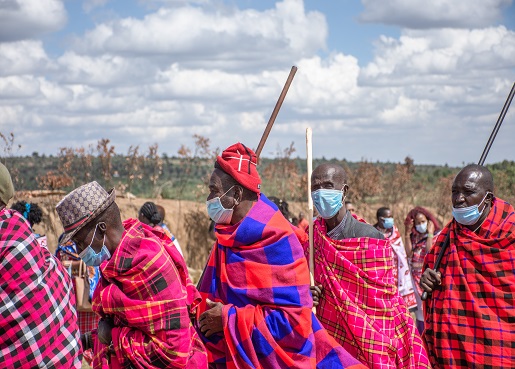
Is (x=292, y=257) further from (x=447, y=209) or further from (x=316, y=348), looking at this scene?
(x=447, y=209)

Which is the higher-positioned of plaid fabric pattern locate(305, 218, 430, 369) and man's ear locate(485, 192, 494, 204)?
man's ear locate(485, 192, 494, 204)

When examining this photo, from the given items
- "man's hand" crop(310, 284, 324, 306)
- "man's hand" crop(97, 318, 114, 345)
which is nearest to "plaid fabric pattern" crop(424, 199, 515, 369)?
"man's hand" crop(310, 284, 324, 306)

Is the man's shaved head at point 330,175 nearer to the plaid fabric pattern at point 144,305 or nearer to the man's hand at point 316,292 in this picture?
the man's hand at point 316,292

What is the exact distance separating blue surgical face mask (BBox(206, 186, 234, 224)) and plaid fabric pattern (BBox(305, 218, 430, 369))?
154cm

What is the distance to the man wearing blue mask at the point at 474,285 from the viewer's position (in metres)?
6.05

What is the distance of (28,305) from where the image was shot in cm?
459

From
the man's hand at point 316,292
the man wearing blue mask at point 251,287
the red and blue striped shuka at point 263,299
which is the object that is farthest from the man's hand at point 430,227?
the red and blue striped shuka at point 263,299

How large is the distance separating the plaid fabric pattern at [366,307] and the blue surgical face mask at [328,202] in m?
0.25

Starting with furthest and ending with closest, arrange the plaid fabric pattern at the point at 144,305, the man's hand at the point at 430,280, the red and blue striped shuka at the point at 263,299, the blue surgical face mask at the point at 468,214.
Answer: the man's hand at the point at 430,280
the blue surgical face mask at the point at 468,214
the red and blue striped shuka at the point at 263,299
the plaid fabric pattern at the point at 144,305

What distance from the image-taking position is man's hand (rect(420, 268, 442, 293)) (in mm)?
6336

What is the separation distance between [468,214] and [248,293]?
2268mm

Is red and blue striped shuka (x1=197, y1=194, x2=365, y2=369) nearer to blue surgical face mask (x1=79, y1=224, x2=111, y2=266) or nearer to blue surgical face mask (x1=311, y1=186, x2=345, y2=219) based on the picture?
blue surgical face mask (x1=79, y1=224, x2=111, y2=266)

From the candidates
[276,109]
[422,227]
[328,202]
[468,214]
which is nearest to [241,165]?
[276,109]

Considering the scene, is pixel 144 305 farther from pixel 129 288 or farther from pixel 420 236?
pixel 420 236
